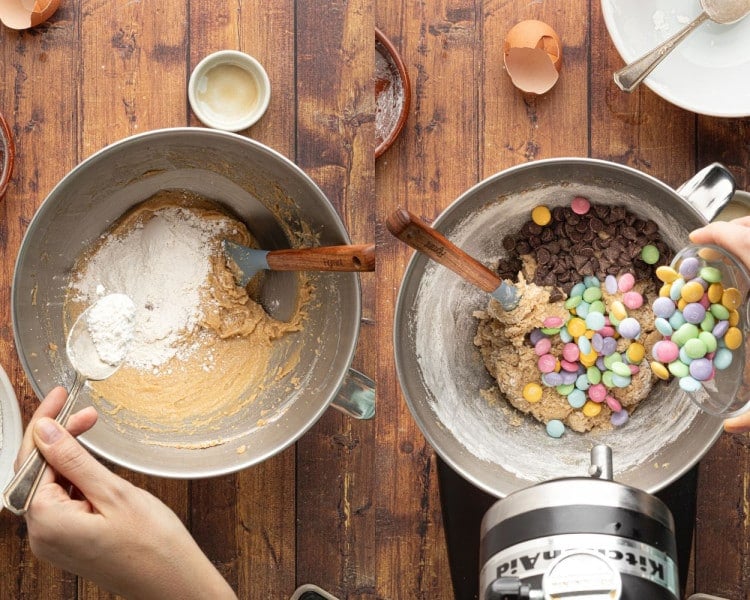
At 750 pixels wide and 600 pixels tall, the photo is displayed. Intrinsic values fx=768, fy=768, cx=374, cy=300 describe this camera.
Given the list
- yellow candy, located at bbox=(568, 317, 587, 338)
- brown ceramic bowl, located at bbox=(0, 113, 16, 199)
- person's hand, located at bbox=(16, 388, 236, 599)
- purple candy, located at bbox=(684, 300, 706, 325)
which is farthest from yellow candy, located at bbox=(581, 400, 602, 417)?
brown ceramic bowl, located at bbox=(0, 113, 16, 199)

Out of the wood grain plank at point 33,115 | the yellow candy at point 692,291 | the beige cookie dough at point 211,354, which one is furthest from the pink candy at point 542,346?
the wood grain plank at point 33,115

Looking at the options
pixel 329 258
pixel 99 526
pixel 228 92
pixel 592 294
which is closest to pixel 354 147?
pixel 228 92

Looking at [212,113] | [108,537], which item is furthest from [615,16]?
[108,537]

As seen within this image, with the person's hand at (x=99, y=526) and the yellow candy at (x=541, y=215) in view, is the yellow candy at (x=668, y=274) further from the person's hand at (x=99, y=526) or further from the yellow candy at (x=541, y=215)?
the person's hand at (x=99, y=526)

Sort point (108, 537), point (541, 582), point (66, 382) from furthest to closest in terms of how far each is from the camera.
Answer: point (66, 382) < point (108, 537) < point (541, 582)

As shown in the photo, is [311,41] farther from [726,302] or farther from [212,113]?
[726,302]

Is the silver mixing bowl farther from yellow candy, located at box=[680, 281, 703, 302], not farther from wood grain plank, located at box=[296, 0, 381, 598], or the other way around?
yellow candy, located at box=[680, 281, 703, 302]

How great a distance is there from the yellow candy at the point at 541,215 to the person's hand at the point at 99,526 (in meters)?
0.65

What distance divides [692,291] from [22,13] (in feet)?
3.35

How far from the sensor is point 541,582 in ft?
2.55

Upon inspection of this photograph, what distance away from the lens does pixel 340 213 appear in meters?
1.14

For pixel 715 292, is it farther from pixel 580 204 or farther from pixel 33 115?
pixel 33 115

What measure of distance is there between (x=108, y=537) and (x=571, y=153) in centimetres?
84

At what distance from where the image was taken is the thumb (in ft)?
2.86
